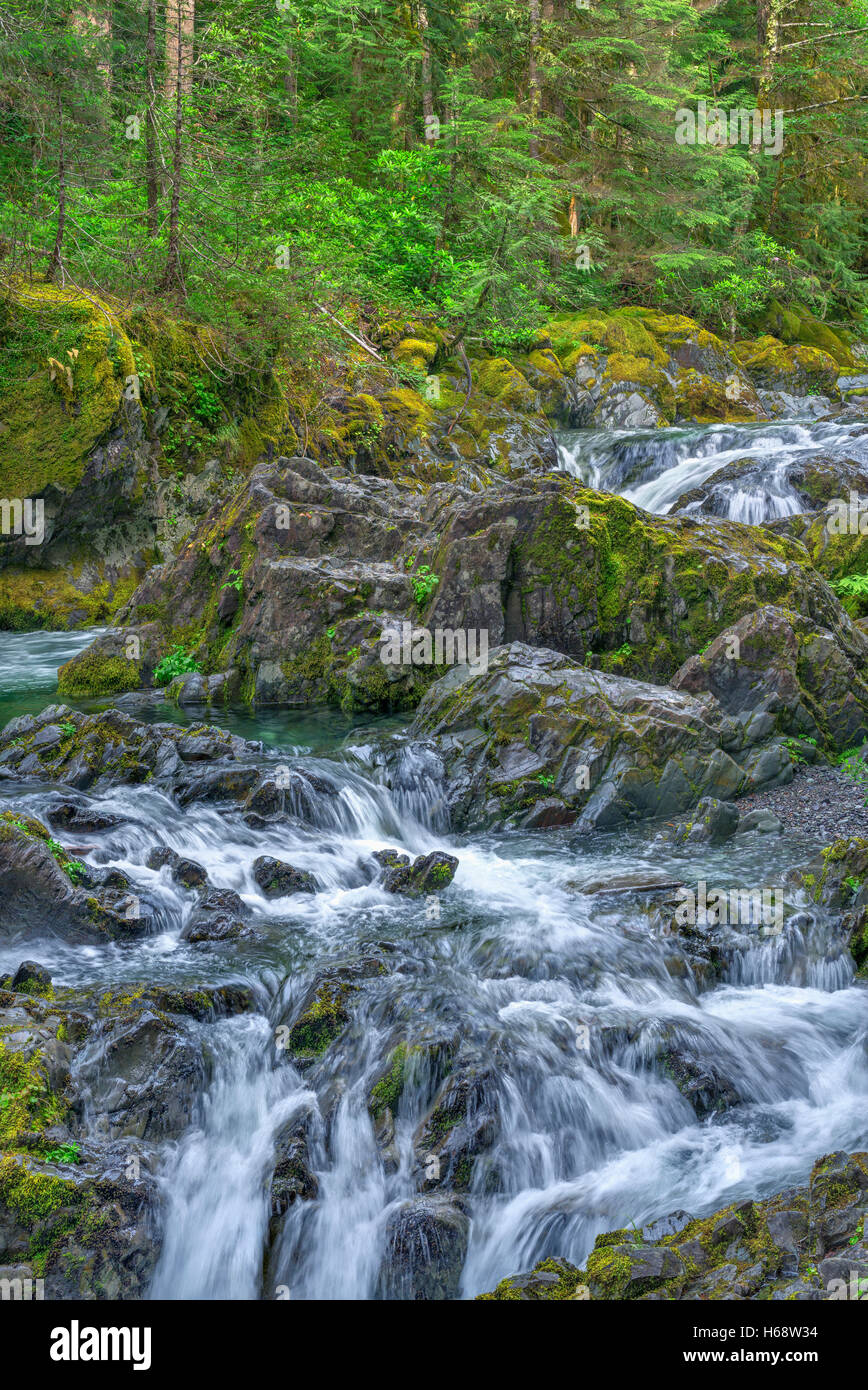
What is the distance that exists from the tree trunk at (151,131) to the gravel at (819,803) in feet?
41.3

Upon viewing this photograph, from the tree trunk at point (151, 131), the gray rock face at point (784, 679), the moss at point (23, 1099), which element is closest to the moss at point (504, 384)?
the tree trunk at point (151, 131)

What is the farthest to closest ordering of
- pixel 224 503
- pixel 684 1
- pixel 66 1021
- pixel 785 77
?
1. pixel 785 77
2. pixel 684 1
3. pixel 224 503
4. pixel 66 1021

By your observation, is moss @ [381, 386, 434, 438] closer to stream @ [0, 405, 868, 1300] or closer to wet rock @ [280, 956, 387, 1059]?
stream @ [0, 405, 868, 1300]

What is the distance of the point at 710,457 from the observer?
62.4ft

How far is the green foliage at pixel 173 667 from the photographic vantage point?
40.5 feet

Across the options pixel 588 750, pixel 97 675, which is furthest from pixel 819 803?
pixel 97 675

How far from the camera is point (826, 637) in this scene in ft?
33.1

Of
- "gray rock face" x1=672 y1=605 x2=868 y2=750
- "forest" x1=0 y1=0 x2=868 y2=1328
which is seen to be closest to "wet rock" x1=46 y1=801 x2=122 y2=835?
"forest" x1=0 y1=0 x2=868 y2=1328

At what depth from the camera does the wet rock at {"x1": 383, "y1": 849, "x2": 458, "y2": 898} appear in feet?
24.9

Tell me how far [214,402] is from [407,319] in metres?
7.60

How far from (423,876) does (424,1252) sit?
131 inches

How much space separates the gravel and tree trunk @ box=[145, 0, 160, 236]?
→ 12.6m

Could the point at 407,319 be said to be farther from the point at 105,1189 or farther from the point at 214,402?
the point at 105,1189

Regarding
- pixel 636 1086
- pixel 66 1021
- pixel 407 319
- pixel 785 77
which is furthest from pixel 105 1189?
pixel 785 77
